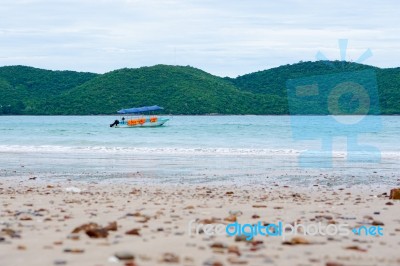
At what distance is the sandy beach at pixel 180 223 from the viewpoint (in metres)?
5.21

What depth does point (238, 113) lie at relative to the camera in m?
105

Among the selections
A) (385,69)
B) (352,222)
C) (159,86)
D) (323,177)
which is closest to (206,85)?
(159,86)

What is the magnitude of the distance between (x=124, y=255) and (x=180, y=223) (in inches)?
78.5

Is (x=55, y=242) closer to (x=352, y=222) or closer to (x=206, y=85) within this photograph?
(x=352, y=222)

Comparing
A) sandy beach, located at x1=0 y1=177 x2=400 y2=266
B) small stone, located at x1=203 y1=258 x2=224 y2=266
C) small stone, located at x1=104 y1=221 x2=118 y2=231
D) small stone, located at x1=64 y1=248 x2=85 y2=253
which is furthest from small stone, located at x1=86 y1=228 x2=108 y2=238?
small stone, located at x1=203 y1=258 x2=224 y2=266

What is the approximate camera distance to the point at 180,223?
7.03m

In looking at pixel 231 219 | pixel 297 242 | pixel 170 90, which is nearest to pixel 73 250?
pixel 297 242

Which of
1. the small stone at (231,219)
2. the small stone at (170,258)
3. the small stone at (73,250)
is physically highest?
the small stone at (73,250)

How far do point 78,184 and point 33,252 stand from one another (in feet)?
25.0

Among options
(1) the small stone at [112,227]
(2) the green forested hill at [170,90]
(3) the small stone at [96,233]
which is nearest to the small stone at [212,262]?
(3) the small stone at [96,233]

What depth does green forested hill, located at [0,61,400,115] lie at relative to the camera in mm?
104875

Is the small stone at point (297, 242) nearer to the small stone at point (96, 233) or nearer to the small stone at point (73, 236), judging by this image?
the small stone at point (96, 233)

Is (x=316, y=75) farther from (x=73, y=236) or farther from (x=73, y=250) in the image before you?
(x=73, y=250)

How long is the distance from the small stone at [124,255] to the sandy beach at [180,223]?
2 centimetres
